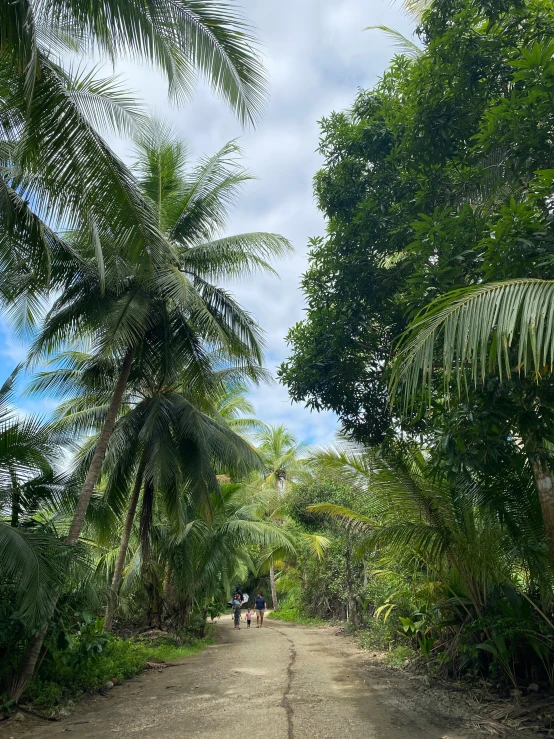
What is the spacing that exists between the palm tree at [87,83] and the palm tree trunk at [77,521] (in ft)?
12.6

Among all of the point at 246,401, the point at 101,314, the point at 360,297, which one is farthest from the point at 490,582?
the point at 246,401

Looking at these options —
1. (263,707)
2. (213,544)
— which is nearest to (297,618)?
(213,544)

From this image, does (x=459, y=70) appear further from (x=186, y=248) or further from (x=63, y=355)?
(x=63, y=355)

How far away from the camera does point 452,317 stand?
4121 mm

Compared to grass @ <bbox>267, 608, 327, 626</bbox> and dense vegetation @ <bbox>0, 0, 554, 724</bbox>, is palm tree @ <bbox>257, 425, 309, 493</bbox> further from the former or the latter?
dense vegetation @ <bbox>0, 0, 554, 724</bbox>

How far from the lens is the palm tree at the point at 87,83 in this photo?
512 centimetres

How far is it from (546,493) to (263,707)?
14.0ft

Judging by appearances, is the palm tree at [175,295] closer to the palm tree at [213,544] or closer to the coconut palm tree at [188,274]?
the coconut palm tree at [188,274]

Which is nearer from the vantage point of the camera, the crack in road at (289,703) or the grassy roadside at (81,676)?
the crack in road at (289,703)

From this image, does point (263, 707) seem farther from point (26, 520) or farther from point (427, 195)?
point (427, 195)

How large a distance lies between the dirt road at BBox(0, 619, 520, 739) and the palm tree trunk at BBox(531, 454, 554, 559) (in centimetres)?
222

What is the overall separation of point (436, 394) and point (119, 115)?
4.88m

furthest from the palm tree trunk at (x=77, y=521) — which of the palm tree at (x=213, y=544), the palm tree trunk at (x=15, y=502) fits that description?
the palm tree at (x=213, y=544)

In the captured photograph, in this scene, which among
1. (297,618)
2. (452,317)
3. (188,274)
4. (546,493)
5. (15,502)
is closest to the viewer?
(452,317)
